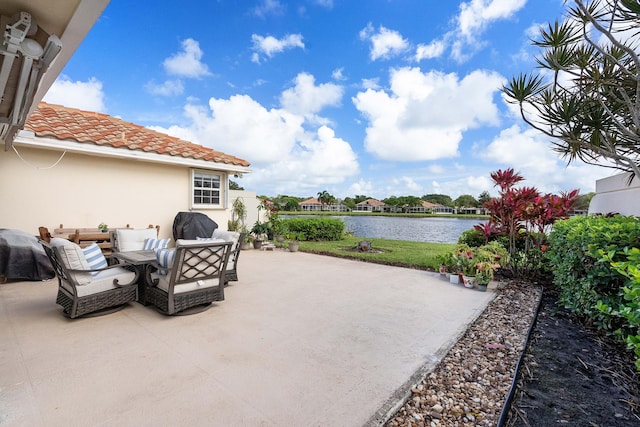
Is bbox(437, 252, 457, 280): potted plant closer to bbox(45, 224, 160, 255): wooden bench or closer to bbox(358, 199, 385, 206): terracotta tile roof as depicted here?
bbox(45, 224, 160, 255): wooden bench

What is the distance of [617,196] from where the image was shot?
20.7 feet

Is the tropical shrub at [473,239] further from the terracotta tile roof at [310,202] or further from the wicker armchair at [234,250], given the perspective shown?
the terracotta tile roof at [310,202]

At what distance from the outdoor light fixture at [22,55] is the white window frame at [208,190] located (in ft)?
20.3

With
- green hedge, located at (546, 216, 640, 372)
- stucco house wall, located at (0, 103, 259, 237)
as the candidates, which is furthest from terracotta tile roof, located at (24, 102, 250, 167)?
green hedge, located at (546, 216, 640, 372)

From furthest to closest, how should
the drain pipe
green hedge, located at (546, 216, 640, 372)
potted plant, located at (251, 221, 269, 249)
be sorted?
potted plant, located at (251, 221, 269, 249) < green hedge, located at (546, 216, 640, 372) < the drain pipe

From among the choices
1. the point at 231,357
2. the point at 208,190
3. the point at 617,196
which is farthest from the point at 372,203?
the point at 231,357

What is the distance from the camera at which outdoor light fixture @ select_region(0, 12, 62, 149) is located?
7.47ft

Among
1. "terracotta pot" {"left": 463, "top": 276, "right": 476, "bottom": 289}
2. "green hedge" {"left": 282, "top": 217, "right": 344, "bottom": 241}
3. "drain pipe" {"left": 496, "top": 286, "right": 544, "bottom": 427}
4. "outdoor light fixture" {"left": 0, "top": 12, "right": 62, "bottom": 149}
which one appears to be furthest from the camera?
"green hedge" {"left": 282, "top": 217, "right": 344, "bottom": 241}

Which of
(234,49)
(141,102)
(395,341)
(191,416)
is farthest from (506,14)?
(141,102)

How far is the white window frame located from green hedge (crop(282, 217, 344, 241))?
4386mm

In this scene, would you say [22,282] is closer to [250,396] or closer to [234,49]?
[250,396]

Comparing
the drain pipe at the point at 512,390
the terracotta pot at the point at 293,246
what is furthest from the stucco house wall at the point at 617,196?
the terracotta pot at the point at 293,246

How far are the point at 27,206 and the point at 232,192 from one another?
593 centimetres

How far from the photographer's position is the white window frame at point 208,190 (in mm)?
9703
